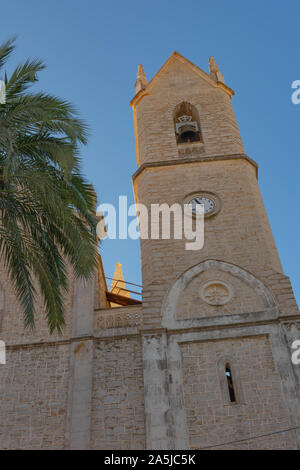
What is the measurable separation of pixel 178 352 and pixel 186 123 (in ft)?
30.7

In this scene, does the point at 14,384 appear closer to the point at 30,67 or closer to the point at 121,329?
the point at 121,329

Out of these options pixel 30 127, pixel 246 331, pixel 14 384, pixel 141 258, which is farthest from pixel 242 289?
pixel 30 127

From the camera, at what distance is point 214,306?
1495 centimetres

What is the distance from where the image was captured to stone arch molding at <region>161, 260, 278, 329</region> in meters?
14.5

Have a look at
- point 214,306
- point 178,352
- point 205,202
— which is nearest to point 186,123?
point 205,202

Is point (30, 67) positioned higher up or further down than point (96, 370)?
higher up

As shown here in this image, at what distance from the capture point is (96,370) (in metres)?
14.1

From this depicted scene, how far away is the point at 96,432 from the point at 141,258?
5.50 metres

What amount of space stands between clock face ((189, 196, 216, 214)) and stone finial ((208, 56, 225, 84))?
647 centimetres

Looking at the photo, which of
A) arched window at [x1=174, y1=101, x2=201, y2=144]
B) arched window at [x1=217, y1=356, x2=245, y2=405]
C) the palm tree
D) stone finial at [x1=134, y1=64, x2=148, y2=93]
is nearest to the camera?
the palm tree
